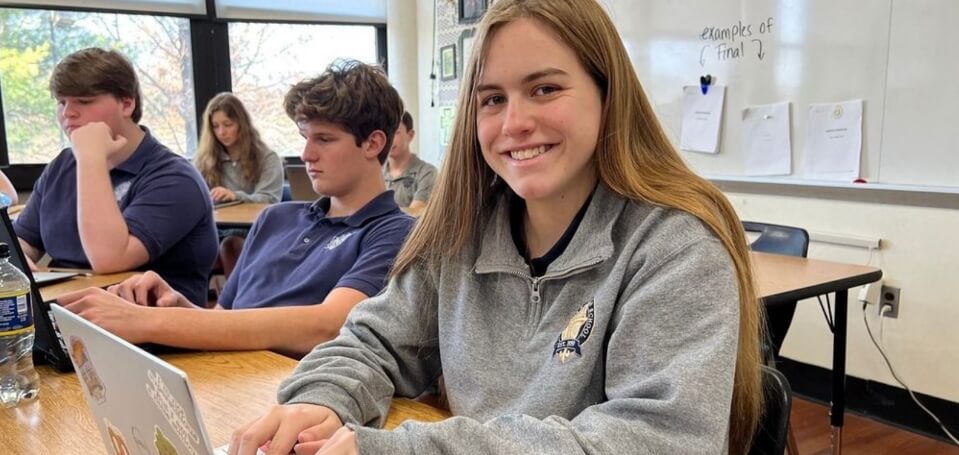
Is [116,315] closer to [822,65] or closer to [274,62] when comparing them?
[822,65]

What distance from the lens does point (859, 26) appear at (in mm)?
2678

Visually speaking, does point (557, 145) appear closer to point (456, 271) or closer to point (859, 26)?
point (456, 271)

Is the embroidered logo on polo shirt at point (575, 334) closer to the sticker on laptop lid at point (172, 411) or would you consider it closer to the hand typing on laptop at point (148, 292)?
the sticker on laptop lid at point (172, 411)

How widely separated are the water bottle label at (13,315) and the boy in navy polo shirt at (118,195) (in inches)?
26.0

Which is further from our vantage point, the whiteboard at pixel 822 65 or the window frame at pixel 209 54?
the window frame at pixel 209 54

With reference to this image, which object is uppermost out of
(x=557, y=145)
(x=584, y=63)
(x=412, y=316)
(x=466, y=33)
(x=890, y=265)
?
(x=466, y=33)

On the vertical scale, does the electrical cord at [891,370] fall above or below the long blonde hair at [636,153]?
below

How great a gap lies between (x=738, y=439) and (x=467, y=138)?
21.7 inches

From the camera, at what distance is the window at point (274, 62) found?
17.1ft

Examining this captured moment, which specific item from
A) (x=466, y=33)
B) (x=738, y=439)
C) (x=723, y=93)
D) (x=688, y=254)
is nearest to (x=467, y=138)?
(x=688, y=254)

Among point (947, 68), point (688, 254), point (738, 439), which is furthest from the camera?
point (947, 68)

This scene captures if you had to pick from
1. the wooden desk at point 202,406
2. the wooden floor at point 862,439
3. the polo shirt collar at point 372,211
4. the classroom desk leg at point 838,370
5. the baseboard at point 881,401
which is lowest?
the wooden floor at point 862,439

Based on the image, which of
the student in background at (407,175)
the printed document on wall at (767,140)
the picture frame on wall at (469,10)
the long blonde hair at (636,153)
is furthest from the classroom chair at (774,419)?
the picture frame on wall at (469,10)

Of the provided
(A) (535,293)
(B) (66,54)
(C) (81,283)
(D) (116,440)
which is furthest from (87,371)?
(B) (66,54)
